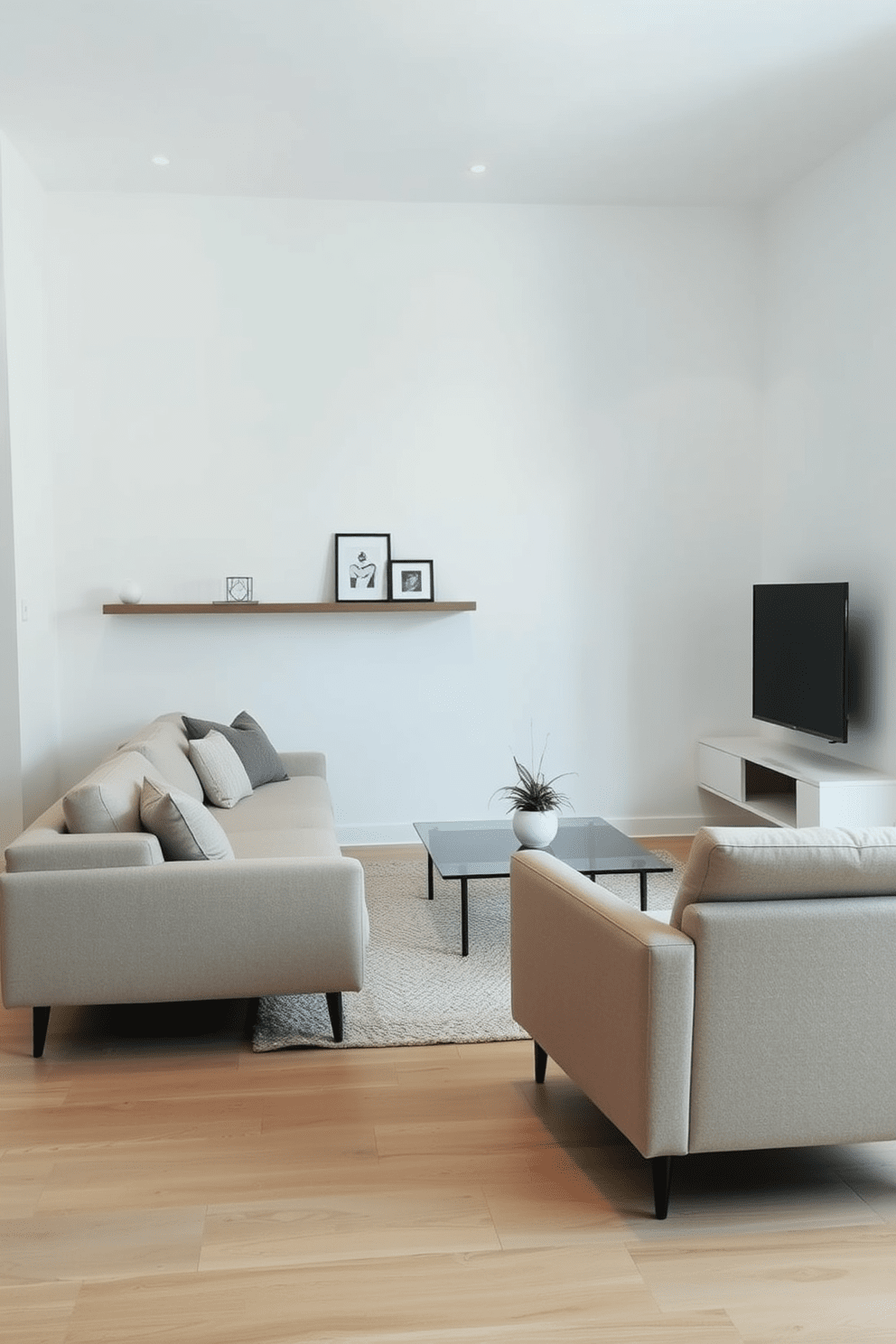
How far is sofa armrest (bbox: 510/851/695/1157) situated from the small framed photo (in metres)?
3.12

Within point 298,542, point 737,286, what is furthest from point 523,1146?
point 737,286

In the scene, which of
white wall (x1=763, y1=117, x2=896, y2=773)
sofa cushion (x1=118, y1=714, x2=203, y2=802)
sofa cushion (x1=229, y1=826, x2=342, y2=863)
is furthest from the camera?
white wall (x1=763, y1=117, x2=896, y2=773)

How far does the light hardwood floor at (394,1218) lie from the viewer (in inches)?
82.9

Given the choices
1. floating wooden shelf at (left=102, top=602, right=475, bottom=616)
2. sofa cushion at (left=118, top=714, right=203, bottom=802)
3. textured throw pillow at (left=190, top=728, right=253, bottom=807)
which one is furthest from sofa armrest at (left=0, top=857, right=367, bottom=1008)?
floating wooden shelf at (left=102, top=602, right=475, bottom=616)

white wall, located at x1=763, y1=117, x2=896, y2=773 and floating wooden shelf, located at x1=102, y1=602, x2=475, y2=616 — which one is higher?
white wall, located at x1=763, y1=117, x2=896, y2=773

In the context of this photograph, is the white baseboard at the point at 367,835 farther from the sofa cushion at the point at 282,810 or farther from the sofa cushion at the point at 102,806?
the sofa cushion at the point at 102,806

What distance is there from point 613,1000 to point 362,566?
3.80m

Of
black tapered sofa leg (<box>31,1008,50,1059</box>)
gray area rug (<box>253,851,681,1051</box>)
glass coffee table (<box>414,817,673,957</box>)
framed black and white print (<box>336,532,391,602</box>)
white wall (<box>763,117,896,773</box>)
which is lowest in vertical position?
gray area rug (<box>253,851,681,1051</box>)

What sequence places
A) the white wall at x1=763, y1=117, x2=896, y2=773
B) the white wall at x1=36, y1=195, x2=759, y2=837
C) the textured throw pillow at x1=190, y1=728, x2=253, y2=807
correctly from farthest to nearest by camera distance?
1. the white wall at x1=36, y1=195, x2=759, y2=837
2. the white wall at x1=763, y1=117, x2=896, y2=773
3. the textured throw pillow at x1=190, y1=728, x2=253, y2=807

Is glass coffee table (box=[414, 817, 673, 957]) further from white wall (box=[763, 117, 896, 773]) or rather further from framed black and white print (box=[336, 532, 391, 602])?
framed black and white print (box=[336, 532, 391, 602])

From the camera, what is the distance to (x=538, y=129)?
5.04 meters

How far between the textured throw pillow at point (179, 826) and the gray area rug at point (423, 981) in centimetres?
57

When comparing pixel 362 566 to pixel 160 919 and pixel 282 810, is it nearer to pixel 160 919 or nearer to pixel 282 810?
pixel 282 810

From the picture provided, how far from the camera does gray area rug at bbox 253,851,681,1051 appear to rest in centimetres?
348
